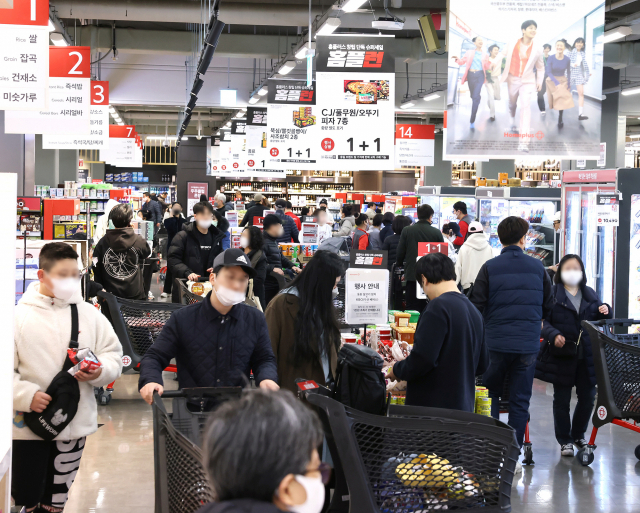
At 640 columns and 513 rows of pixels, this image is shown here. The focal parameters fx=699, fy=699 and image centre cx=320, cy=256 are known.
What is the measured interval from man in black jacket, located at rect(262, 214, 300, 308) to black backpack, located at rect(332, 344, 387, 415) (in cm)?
528

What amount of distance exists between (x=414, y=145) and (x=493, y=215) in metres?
6.12

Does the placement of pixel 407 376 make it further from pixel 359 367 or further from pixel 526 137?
pixel 526 137

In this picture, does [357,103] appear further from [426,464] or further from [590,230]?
[426,464]

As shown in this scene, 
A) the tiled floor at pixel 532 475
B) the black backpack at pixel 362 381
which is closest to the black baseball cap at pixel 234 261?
the black backpack at pixel 362 381

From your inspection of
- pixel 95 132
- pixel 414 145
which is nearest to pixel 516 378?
pixel 95 132

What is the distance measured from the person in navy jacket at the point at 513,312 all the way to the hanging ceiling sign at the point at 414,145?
45.0 feet

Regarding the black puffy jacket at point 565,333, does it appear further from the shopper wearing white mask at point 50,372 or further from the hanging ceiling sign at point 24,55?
the hanging ceiling sign at point 24,55

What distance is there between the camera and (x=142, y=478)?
4.72 meters

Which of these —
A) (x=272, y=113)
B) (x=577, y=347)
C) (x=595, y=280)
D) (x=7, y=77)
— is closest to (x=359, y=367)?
(x=577, y=347)

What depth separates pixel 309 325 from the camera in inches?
135

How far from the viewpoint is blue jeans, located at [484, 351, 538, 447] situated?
4.72 meters

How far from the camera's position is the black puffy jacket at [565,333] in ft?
16.9

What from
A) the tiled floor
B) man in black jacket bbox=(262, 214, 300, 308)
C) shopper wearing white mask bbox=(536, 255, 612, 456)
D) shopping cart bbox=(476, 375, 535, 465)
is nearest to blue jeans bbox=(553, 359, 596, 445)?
shopper wearing white mask bbox=(536, 255, 612, 456)

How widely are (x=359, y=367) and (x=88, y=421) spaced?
4.07ft
